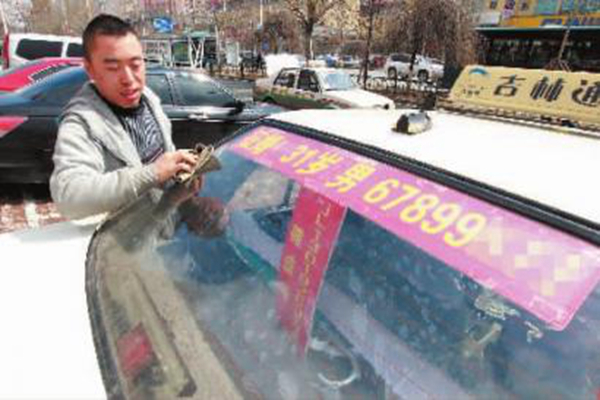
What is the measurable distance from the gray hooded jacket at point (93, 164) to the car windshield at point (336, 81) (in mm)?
8990

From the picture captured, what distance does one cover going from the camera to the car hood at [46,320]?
1067 millimetres

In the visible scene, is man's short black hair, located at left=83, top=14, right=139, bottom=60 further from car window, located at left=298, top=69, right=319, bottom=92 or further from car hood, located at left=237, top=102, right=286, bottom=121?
car window, located at left=298, top=69, right=319, bottom=92

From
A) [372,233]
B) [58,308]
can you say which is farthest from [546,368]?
[58,308]

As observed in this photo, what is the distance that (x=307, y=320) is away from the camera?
127 centimetres

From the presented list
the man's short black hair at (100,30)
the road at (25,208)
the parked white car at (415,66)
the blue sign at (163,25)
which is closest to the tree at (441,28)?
the parked white car at (415,66)

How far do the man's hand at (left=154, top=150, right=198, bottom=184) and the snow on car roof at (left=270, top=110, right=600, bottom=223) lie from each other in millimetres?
430

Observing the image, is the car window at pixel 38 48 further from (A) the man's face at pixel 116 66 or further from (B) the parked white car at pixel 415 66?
(B) the parked white car at pixel 415 66

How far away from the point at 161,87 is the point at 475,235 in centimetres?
495

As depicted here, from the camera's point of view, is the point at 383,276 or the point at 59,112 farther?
the point at 59,112

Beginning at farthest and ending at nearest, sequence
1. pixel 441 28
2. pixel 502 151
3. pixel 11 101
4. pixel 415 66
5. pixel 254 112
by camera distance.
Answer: pixel 415 66 < pixel 441 28 < pixel 254 112 < pixel 11 101 < pixel 502 151

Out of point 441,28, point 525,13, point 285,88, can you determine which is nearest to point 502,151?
point 285,88

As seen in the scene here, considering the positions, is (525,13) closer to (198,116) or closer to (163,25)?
(163,25)

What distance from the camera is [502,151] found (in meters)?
1.26

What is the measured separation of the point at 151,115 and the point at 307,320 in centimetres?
132
